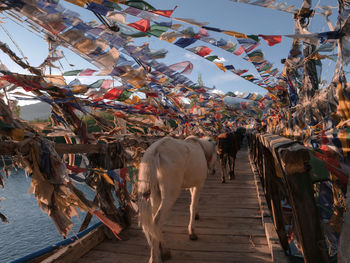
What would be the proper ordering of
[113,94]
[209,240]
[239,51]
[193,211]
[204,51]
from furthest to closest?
[239,51] < [204,51] < [193,211] < [209,240] < [113,94]

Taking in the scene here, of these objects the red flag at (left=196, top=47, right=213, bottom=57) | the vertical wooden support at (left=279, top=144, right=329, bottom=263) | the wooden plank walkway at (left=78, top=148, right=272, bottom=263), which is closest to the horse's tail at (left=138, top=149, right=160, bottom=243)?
the wooden plank walkway at (left=78, top=148, right=272, bottom=263)

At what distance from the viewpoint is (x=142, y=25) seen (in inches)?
111

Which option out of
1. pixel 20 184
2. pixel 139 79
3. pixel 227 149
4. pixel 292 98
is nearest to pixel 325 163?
pixel 139 79

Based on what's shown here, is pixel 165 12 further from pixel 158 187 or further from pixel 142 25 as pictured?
pixel 158 187

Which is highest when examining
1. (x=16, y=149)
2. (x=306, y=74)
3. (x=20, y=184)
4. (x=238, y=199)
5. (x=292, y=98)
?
(x=306, y=74)

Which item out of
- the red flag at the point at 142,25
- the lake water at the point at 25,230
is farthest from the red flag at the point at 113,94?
the lake water at the point at 25,230

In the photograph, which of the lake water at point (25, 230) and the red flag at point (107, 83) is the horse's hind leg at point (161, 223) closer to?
the red flag at point (107, 83)

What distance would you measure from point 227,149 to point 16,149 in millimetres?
→ 6908

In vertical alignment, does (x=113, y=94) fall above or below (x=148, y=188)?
above

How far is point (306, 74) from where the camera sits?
13.2ft

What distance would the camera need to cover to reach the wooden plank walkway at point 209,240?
2.88 m

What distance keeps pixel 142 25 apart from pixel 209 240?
3.27 meters

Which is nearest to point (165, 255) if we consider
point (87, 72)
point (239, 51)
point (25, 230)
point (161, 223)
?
point (161, 223)

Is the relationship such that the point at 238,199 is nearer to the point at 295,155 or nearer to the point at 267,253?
the point at 267,253
